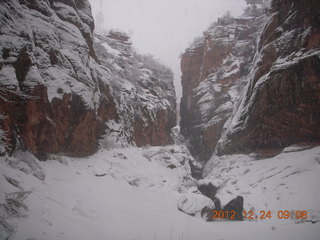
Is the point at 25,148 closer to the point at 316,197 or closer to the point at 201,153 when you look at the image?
the point at 316,197

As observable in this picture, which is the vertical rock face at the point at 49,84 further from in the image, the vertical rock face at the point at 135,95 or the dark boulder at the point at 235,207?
the dark boulder at the point at 235,207

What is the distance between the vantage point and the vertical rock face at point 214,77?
33.9 m

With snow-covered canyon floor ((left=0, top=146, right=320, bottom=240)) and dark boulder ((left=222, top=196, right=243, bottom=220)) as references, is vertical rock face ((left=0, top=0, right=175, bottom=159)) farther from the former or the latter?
dark boulder ((left=222, top=196, right=243, bottom=220))

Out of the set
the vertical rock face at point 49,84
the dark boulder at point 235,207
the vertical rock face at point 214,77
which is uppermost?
the vertical rock face at point 214,77

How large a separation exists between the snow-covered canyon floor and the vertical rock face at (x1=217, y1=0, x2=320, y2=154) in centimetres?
241

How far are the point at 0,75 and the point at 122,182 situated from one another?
774 centimetres

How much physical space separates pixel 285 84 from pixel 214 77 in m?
19.8

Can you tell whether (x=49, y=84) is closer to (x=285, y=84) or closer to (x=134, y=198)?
(x=134, y=198)

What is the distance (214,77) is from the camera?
37.2m

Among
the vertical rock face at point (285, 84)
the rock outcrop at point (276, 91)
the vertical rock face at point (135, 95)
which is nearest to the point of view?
the vertical rock face at point (285, 84)

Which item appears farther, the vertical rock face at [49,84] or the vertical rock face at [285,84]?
the vertical rock face at [285,84]

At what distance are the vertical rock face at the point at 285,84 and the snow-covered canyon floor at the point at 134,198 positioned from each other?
241cm

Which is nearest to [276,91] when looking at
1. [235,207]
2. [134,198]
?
[235,207]

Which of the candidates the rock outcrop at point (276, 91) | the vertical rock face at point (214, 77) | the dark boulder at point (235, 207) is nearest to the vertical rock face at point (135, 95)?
the vertical rock face at point (214, 77)
